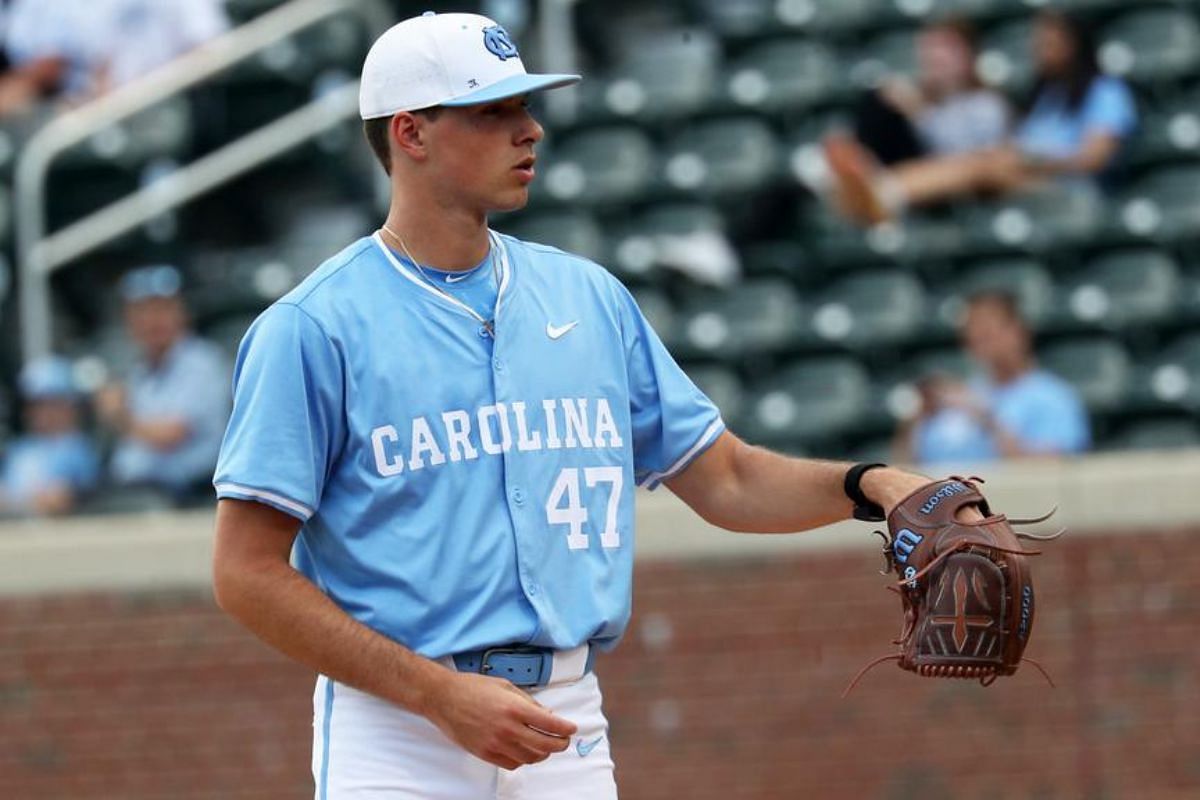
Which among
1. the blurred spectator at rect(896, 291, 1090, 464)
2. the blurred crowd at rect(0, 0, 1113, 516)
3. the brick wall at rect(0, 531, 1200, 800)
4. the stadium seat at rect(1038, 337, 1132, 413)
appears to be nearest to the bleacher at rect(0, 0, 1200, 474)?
the stadium seat at rect(1038, 337, 1132, 413)

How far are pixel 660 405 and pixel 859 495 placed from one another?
40 cm

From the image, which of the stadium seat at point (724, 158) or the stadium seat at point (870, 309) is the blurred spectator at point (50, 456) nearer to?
the stadium seat at point (724, 158)

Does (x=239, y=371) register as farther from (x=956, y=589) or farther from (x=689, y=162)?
(x=689, y=162)

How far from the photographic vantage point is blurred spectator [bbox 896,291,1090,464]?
24.1 ft

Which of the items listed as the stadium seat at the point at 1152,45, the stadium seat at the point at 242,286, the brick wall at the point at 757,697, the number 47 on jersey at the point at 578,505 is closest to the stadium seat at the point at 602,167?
the stadium seat at the point at 242,286

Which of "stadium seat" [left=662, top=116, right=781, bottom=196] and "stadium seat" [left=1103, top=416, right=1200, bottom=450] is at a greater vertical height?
"stadium seat" [left=662, top=116, right=781, bottom=196]

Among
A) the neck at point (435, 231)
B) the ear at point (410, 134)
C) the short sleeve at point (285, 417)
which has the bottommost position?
the short sleeve at point (285, 417)

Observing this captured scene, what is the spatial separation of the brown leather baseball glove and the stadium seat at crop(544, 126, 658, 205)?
5.35 m

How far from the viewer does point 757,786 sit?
7410 mm

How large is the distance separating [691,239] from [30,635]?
2816 mm

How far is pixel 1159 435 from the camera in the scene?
770 centimetres

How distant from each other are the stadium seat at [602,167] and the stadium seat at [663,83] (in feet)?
0.32

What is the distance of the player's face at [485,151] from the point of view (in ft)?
12.2

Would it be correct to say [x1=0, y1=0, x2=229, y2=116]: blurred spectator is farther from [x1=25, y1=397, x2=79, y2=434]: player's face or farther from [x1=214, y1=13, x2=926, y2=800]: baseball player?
[x1=214, y1=13, x2=926, y2=800]: baseball player
